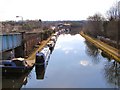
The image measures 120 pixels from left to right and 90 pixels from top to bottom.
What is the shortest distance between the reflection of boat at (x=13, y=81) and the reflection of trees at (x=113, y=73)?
8.19 metres

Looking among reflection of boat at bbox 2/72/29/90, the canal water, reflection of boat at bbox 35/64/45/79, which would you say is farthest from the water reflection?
reflection of boat at bbox 2/72/29/90

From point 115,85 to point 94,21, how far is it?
64.7 m

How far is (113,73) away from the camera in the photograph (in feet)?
99.0

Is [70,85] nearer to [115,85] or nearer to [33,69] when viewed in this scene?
[115,85]

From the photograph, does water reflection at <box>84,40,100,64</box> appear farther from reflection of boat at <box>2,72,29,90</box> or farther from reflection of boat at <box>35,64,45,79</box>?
reflection of boat at <box>2,72,29,90</box>

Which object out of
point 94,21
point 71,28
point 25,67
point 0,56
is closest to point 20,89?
point 25,67

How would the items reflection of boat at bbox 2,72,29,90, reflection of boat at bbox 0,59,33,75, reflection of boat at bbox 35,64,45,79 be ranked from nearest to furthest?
reflection of boat at bbox 2,72,29,90 → reflection of boat at bbox 0,59,33,75 → reflection of boat at bbox 35,64,45,79

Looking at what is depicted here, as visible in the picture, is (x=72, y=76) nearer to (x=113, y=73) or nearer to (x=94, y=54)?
(x=113, y=73)

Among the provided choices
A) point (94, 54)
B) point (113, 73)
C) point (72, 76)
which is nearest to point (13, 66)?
point (72, 76)

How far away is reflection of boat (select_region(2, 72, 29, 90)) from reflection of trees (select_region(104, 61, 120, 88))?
8.19m

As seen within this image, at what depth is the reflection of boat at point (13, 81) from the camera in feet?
78.4

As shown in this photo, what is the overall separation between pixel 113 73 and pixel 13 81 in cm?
1124

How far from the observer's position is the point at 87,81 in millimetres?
26250

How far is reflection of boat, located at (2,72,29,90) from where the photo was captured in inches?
940
